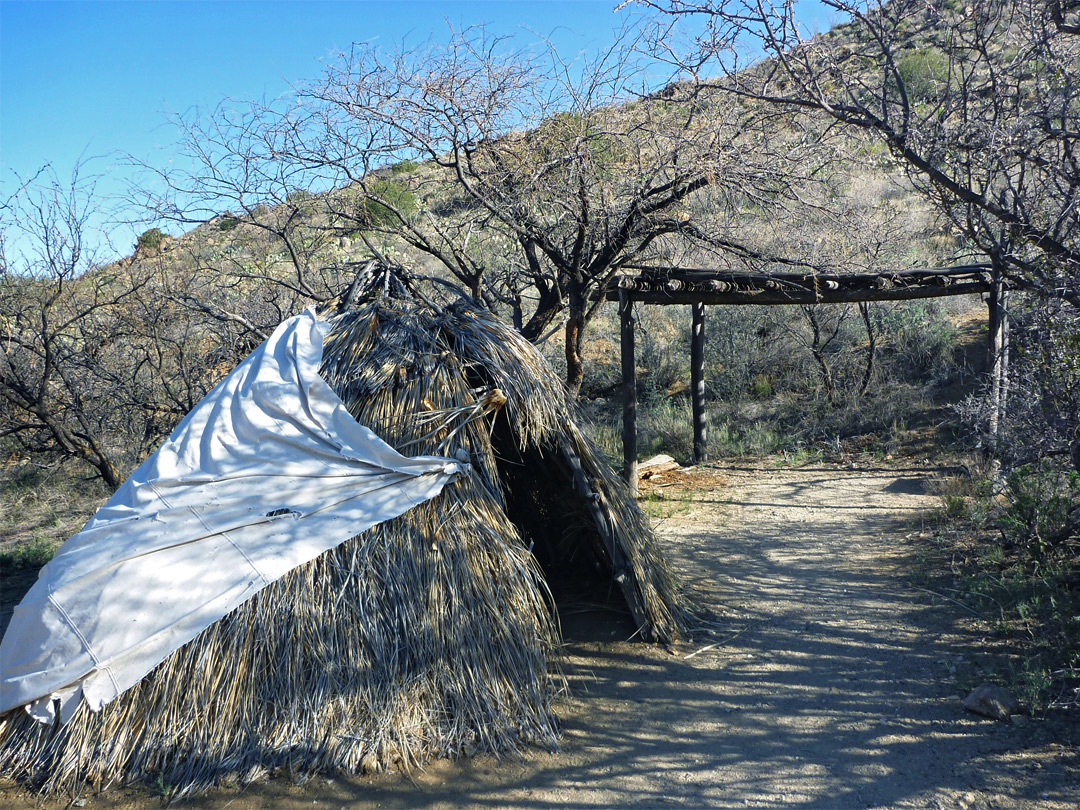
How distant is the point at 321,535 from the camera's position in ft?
13.0

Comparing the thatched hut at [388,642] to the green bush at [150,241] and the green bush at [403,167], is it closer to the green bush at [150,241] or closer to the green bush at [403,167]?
the green bush at [403,167]

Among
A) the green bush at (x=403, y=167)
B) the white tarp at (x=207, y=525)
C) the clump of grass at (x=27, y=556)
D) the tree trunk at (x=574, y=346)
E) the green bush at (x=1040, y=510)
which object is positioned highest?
the green bush at (x=403, y=167)

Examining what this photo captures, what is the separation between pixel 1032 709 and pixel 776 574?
8.13 ft

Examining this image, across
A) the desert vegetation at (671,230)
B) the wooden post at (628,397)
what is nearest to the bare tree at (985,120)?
the desert vegetation at (671,230)

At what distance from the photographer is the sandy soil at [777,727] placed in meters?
3.43

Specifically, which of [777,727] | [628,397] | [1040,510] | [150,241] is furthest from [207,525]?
[150,241]

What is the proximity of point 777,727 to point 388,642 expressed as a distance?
2111 millimetres

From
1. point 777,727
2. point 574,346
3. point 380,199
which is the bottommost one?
point 777,727

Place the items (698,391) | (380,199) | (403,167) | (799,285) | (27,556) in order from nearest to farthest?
(380,199) → (27,556) → (403,167) → (799,285) → (698,391)

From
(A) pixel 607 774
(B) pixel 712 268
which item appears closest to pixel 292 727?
(A) pixel 607 774

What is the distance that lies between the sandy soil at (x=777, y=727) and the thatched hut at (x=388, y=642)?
0.15 metres

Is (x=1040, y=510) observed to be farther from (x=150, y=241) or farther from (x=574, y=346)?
(x=150, y=241)

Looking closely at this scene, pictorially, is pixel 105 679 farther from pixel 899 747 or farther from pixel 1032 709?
pixel 1032 709

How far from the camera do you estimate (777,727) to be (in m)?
3.96
